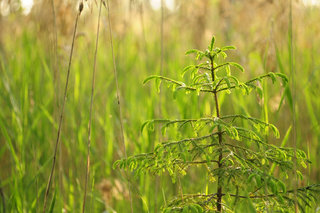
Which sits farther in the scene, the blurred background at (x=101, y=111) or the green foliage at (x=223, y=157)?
the blurred background at (x=101, y=111)

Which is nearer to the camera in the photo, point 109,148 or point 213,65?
point 213,65

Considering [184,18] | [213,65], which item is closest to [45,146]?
[213,65]

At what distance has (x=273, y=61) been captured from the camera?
1.83 m

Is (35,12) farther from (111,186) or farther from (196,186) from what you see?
(196,186)

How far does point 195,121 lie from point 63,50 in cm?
162

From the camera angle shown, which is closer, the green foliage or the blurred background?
the green foliage

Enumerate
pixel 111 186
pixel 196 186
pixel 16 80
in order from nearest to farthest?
pixel 196 186 → pixel 111 186 → pixel 16 80

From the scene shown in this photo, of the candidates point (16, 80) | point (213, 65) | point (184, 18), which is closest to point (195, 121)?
point (213, 65)

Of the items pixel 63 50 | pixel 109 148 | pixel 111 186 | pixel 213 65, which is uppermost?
pixel 63 50

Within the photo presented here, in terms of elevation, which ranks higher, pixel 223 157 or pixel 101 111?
pixel 101 111

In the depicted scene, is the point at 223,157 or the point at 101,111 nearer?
the point at 223,157

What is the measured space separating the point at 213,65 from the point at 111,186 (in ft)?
4.40

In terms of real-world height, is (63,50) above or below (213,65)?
above

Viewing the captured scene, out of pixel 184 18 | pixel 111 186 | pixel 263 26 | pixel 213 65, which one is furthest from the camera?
pixel 184 18
